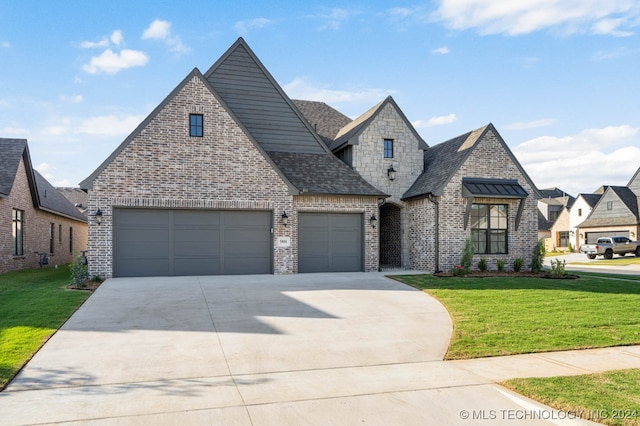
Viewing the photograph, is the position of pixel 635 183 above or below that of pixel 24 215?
above

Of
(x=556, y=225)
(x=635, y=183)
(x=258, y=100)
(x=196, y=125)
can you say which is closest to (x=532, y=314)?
(x=196, y=125)

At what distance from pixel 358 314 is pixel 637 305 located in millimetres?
7119

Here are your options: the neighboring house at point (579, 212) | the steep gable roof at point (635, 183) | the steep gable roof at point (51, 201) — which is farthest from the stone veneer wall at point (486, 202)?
the neighboring house at point (579, 212)

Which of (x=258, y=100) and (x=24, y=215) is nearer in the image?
(x=258, y=100)

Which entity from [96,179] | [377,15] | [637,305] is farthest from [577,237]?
[96,179]

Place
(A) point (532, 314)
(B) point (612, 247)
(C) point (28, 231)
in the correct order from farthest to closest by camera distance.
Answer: (B) point (612, 247), (C) point (28, 231), (A) point (532, 314)

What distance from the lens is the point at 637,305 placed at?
11.5m

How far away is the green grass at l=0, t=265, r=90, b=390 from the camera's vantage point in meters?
6.77

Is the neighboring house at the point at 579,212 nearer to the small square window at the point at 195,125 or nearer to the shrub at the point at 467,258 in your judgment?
the shrub at the point at 467,258

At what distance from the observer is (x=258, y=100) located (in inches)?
749

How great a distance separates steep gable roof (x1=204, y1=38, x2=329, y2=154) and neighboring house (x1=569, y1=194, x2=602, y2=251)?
39.3 m

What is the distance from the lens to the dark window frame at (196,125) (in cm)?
1605

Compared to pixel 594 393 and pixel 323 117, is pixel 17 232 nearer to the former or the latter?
pixel 323 117

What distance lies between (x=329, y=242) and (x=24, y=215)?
1457cm
